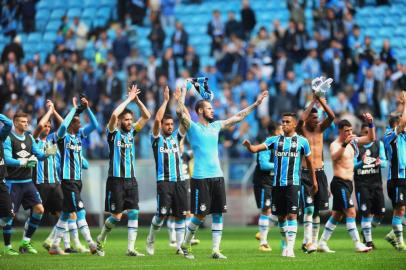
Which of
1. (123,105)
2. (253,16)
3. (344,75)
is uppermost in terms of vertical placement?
(253,16)

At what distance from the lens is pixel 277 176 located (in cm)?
1557

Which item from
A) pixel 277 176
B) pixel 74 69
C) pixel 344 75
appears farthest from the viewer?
pixel 74 69

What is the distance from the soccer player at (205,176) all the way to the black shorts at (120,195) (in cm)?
135

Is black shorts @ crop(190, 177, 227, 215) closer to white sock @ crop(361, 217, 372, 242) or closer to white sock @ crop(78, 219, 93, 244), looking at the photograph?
white sock @ crop(78, 219, 93, 244)

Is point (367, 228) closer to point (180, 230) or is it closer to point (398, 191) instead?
point (398, 191)

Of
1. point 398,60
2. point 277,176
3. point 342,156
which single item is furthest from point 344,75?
point 277,176

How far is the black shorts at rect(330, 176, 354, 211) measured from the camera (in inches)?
663

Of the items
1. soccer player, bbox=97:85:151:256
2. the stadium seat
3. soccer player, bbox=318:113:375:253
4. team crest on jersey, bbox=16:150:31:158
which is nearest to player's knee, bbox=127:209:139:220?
soccer player, bbox=97:85:151:256

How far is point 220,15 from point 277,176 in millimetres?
17183

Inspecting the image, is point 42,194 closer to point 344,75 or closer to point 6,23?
point 344,75

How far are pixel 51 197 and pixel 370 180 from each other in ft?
20.3

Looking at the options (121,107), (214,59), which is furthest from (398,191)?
(214,59)

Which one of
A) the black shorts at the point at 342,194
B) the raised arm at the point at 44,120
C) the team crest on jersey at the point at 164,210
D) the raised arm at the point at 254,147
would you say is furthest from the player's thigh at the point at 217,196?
the raised arm at the point at 44,120

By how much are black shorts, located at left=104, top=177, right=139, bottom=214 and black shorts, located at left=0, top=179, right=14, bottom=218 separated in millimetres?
1662
